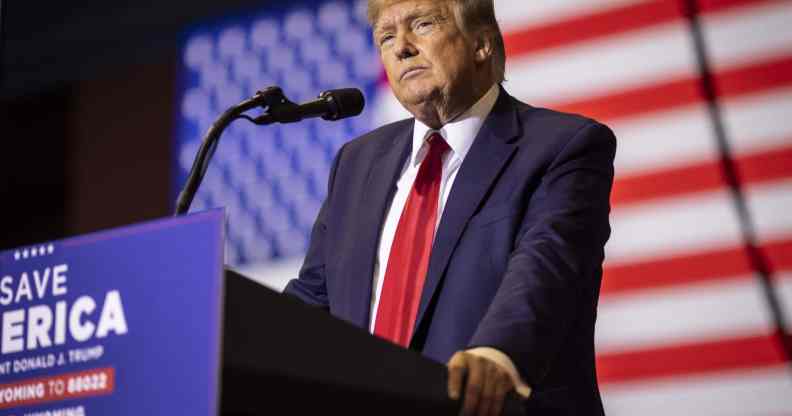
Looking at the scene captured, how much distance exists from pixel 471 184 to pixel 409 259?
0.13 metres

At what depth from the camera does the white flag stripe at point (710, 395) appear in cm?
197

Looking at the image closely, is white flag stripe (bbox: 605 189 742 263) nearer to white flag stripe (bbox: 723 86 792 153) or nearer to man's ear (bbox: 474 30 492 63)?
white flag stripe (bbox: 723 86 792 153)

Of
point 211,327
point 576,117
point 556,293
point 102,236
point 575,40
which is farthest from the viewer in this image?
point 575,40

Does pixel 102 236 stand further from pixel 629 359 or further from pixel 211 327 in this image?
pixel 629 359

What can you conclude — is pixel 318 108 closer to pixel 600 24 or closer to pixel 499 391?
pixel 499 391

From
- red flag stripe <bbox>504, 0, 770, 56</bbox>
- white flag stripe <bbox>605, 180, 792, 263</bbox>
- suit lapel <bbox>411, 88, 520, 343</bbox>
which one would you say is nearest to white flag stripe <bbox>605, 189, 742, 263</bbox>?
white flag stripe <bbox>605, 180, 792, 263</bbox>

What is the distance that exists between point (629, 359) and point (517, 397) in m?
1.30

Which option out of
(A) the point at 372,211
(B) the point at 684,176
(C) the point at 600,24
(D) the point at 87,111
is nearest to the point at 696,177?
(B) the point at 684,176

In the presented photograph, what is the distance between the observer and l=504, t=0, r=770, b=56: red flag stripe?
2221 millimetres

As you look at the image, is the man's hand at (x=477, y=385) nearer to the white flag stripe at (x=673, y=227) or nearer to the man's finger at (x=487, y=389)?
the man's finger at (x=487, y=389)

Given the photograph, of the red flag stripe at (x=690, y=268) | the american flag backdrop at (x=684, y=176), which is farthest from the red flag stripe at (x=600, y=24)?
the red flag stripe at (x=690, y=268)

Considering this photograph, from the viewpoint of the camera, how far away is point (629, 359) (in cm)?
216

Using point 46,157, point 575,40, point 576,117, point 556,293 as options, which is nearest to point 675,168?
point 575,40

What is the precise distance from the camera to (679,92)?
2.20m
